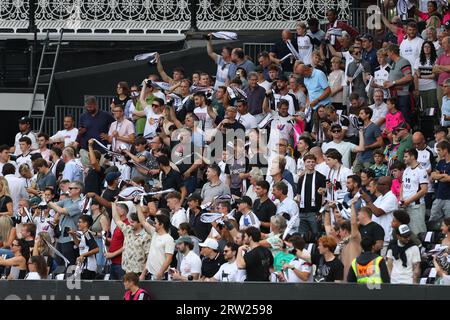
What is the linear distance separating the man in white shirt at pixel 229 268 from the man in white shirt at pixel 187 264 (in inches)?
13.4

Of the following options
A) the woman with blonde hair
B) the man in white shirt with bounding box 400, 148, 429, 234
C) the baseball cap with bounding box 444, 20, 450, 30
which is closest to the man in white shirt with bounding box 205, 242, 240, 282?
the man in white shirt with bounding box 400, 148, 429, 234

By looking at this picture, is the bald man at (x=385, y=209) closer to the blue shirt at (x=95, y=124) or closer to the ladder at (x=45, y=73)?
the blue shirt at (x=95, y=124)

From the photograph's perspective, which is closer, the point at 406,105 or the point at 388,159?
the point at 388,159

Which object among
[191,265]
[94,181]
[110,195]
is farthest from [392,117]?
[191,265]

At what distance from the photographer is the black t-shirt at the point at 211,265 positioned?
796 inches

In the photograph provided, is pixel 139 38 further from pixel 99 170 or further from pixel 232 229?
pixel 232 229

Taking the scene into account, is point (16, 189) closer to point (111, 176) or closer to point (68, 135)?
point (111, 176)

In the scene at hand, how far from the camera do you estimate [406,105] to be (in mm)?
24578

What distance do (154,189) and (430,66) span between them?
15.4 feet

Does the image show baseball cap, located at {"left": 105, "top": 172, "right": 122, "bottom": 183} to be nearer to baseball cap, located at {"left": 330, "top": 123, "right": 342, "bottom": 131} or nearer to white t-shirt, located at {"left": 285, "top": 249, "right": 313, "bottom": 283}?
baseball cap, located at {"left": 330, "top": 123, "right": 342, "bottom": 131}

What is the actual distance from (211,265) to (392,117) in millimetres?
4827
